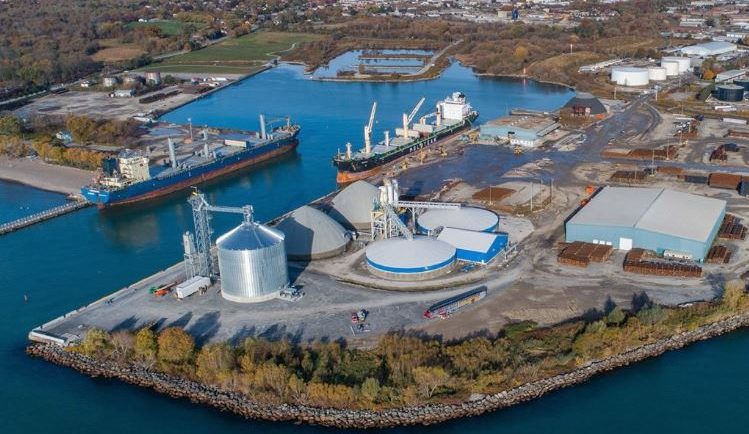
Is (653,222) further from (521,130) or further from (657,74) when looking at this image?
(657,74)

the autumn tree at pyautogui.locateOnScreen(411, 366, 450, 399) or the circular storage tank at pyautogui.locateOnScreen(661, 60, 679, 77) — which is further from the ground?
the circular storage tank at pyautogui.locateOnScreen(661, 60, 679, 77)

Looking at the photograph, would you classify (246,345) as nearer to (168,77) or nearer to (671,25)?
(168,77)

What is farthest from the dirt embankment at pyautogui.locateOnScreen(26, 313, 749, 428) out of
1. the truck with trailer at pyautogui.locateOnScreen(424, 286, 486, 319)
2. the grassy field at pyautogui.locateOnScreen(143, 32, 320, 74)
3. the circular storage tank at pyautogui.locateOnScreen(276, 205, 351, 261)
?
the grassy field at pyautogui.locateOnScreen(143, 32, 320, 74)

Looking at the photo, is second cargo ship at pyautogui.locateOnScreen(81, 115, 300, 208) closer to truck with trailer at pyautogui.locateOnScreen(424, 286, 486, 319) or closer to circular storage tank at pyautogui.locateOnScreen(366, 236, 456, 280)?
circular storage tank at pyautogui.locateOnScreen(366, 236, 456, 280)

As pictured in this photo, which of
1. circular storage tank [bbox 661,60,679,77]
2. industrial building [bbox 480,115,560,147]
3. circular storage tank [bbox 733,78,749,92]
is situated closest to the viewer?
industrial building [bbox 480,115,560,147]

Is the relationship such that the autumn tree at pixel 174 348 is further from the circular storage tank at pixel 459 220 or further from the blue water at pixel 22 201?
the blue water at pixel 22 201

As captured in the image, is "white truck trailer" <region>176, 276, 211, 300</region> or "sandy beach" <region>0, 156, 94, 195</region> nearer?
"white truck trailer" <region>176, 276, 211, 300</region>

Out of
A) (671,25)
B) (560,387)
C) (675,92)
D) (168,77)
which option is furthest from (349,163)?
(671,25)
